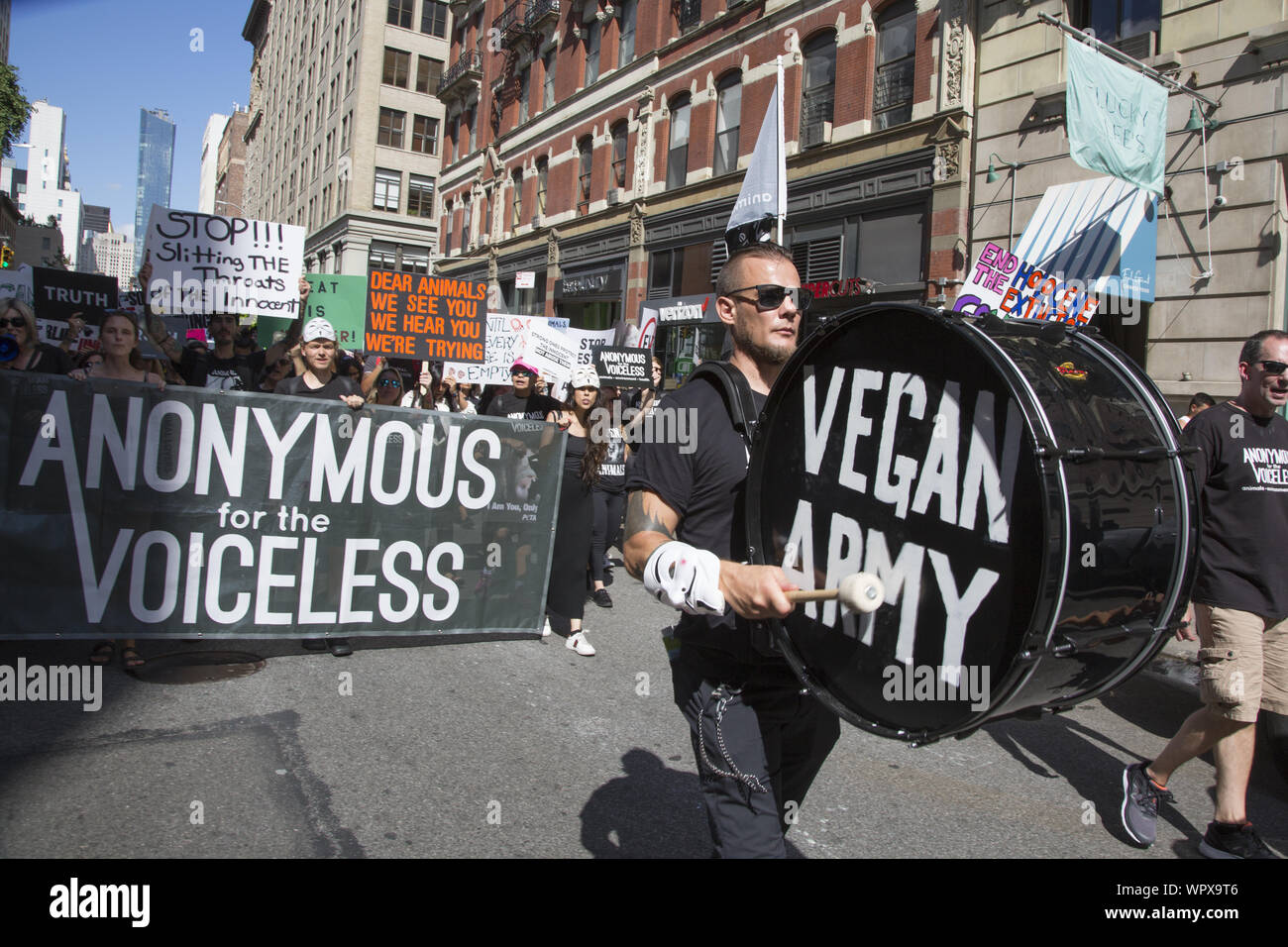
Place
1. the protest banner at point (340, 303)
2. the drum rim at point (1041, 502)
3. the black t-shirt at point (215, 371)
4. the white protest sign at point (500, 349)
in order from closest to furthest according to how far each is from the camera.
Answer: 1. the drum rim at point (1041, 502)
2. the black t-shirt at point (215, 371)
3. the protest banner at point (340, 303)
4. the white protest sign at point (500, 349)

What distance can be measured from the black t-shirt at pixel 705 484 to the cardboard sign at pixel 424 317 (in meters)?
7.76

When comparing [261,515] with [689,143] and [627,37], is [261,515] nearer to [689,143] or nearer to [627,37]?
[689,143]

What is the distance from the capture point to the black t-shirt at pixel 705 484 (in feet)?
7.10

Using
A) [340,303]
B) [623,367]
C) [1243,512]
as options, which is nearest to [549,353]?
[623,367]

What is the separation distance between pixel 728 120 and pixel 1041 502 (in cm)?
2063

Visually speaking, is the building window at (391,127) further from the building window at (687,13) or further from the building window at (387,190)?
the building window at (687,13)

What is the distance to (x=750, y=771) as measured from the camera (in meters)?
2.09

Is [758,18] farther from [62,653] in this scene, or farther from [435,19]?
[435,19]

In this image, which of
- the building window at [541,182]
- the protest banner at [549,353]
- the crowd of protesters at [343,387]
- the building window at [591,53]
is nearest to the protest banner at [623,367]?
the protest banner at [549,353]

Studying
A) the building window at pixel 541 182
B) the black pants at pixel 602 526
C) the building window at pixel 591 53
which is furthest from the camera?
the building window at pixel 541 182

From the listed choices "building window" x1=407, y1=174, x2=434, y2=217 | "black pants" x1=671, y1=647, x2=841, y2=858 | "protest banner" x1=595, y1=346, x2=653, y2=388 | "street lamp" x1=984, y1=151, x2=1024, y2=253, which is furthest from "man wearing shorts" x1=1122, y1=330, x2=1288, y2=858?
"building window" x1=407, y1=174, x2=434, y2=217

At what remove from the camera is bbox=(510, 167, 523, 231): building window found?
102 ft

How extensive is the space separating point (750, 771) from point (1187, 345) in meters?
11.5

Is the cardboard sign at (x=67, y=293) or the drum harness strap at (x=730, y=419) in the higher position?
the cardboard sign at (x=67, y=293)
